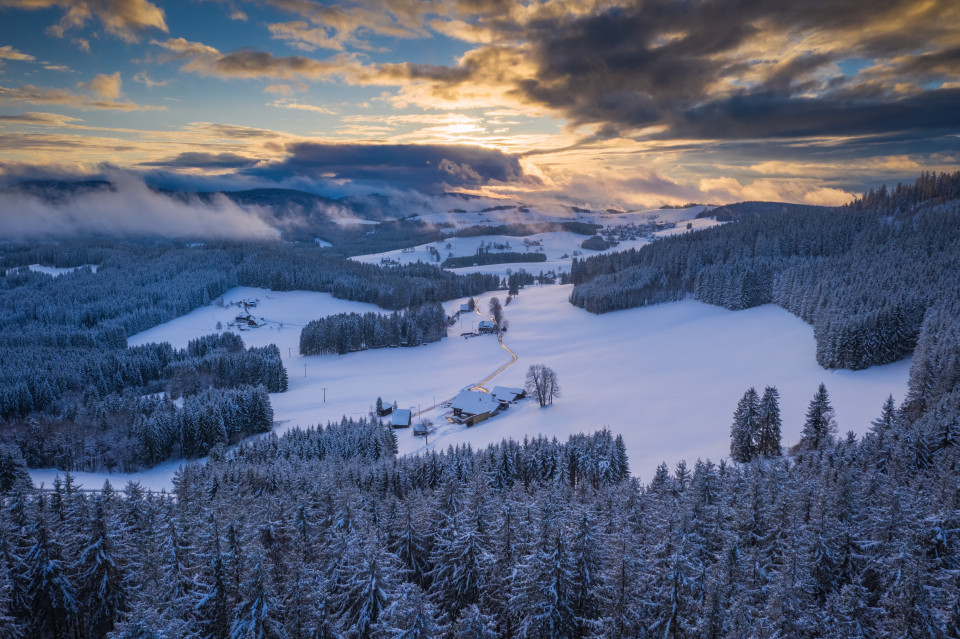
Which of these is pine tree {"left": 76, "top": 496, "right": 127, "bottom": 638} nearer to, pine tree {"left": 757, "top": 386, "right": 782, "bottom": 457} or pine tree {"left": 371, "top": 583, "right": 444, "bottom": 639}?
pine tree {"left": 371, "top": 583, "right": 444, "bottom": 639}

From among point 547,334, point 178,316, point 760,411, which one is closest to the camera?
point 760,411

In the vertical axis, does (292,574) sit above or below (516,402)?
above

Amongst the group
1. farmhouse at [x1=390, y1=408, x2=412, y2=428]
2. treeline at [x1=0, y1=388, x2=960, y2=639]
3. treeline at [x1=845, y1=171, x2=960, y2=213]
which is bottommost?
farmhouse at [x1=390, y1=408, x2=412, y2=428]

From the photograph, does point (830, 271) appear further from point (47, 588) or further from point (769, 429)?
point (47, 588)

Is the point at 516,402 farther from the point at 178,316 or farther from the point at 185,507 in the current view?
the point at 178,316

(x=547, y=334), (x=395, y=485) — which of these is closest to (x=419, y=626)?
(x=395, y=485)

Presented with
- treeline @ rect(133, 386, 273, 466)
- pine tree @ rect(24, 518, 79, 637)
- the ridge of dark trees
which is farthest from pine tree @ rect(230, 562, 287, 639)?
the ridge of dark trees
